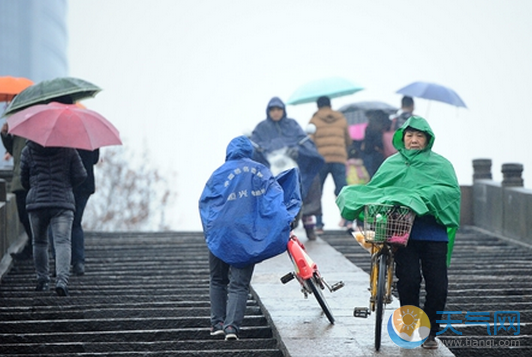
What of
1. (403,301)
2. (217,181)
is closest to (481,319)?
(403,301)

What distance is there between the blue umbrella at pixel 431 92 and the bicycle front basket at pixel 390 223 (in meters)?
9.32

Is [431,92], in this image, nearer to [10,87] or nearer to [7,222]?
[10,87]

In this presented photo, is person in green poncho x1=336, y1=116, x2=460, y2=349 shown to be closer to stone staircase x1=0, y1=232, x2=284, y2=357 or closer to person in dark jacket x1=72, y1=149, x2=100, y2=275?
stone staircase x1=0, y1=232, x2=284, y2=357

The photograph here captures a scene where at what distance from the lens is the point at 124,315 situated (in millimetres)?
8961

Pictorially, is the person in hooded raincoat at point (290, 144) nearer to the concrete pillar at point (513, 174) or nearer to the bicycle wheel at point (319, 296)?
the concrete pillar at point (513, 174)

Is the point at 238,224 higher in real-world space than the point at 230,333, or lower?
higher

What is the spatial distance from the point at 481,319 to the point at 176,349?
273 centimetres

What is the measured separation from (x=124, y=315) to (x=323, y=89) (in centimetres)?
815

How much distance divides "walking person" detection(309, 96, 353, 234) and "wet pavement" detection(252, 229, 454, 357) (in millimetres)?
3560

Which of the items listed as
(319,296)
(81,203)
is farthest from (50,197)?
(319,296)

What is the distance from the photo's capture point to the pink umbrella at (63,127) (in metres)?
A: 9.74

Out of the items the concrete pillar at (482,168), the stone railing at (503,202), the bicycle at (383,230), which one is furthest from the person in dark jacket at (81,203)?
the concrete pillar at (482,168)

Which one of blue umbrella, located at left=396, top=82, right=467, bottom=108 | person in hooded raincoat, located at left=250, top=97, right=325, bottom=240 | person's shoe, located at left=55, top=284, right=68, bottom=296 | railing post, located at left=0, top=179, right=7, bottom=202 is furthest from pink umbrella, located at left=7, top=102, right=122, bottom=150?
blue umbrella, located at left=396, top=82, right=467, bottom=108

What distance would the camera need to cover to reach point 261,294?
30.7 feet
